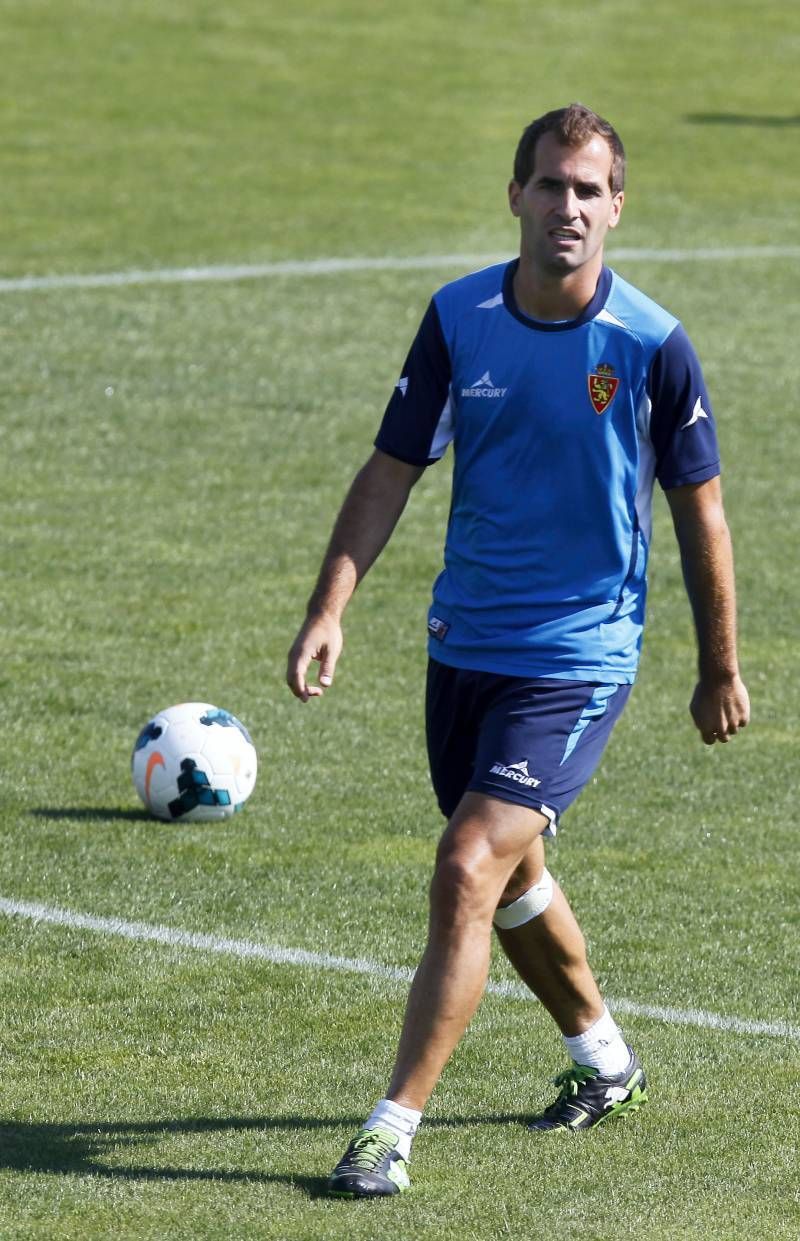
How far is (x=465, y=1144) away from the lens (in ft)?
17.8

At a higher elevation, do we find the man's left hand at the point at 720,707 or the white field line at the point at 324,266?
the white field line at the point at 324,266

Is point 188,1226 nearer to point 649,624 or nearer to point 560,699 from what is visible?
point 560,699

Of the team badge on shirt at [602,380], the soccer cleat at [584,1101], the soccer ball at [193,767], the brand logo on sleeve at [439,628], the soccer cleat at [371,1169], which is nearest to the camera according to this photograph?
the soccer cleat at [371,1169]

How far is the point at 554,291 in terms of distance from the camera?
17.1ft

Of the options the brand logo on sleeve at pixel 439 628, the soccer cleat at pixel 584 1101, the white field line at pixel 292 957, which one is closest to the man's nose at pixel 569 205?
the brand logo on sleeve at pixel 439 628

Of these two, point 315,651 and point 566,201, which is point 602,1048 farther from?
point 566,201

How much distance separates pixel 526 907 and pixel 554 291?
1.51 metres

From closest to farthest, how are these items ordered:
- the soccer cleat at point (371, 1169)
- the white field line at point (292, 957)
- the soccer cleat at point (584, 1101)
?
1. the soccer cleat at point (371, 1169)
2. the soccer cleat at point (584, 1101)
3. the white field line at point (292, 957)

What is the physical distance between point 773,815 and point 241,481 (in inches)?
239

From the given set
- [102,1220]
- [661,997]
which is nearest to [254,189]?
[661,997]

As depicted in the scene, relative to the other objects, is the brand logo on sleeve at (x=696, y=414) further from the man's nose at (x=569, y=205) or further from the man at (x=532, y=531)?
the man's nose at (x=569, y=205)

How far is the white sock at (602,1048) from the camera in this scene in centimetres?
562

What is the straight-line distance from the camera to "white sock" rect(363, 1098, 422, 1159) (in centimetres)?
503

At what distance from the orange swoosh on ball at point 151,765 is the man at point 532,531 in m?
2.84
